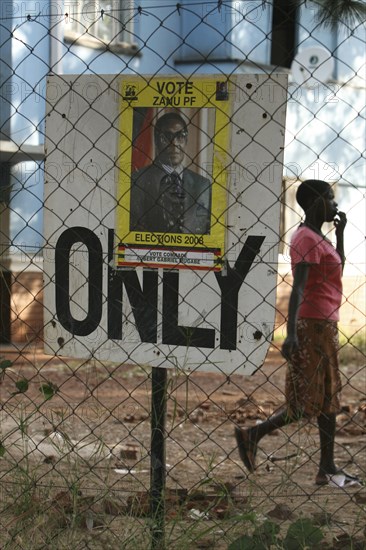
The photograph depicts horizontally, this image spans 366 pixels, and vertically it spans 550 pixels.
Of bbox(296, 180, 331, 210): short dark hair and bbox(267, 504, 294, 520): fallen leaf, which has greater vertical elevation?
bbox(296, 180, 331, 210): short dark hair

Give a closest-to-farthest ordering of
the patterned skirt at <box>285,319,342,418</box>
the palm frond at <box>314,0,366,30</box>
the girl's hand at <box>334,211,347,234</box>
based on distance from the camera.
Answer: the palm frond at <box>314,0,366,30</box>
the girl's hand at <box>334,211,347,234</box>
the patterned skirt at <box>285,319,342,418</box>

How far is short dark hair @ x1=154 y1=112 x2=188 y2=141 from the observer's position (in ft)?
11.4

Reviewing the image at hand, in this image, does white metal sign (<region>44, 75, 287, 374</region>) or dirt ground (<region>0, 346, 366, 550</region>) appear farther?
dirt ground (<region>0, 346, 366, 550</region>)

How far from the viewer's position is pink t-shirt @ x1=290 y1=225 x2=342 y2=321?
17.1 ft

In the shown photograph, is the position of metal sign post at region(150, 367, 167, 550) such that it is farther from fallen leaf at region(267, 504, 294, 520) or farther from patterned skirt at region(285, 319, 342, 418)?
patterned skirt at region(285, 319, 342, 418)

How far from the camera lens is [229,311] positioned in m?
3.45

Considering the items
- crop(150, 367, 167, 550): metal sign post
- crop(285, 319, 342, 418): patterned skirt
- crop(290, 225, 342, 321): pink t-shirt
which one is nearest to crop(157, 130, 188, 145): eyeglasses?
crop(150, 367, 167, 550): metal sign post

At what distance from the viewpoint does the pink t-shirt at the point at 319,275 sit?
5219mm

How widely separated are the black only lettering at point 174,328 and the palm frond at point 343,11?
1.35 m

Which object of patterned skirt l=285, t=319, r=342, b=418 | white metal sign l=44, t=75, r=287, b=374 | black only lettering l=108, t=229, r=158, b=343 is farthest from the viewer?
patterned skirt l=285, t=319, r=342, b=418

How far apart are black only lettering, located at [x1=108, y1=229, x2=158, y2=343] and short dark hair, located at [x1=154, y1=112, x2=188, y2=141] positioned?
1.35 feet

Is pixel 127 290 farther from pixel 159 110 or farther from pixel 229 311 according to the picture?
pixel 159 110

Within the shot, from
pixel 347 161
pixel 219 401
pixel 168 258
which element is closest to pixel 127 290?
pixel 168 258

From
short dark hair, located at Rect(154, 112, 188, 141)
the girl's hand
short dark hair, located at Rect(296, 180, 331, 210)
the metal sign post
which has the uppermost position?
short dark hair, located at Rect(154, 112, 188, 141)
